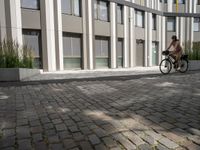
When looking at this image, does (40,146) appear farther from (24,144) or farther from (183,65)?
(183,65)

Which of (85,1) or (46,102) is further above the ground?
(85,1)

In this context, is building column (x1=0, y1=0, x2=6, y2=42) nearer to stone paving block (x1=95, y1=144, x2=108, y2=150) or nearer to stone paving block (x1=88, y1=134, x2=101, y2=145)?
stone paving block (x1=88, y1=134, x2=101, y2=145)

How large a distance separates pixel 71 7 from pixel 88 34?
2.60 meters

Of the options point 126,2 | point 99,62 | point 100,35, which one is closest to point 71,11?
point 100,35

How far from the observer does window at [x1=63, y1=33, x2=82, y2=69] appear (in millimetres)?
17578

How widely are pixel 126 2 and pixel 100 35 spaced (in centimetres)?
512

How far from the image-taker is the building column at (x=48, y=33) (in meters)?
16.0

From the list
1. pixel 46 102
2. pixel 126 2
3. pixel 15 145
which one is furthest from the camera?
pixel 126 2

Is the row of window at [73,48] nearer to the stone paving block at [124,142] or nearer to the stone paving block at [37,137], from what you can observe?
the stone paving block at [37,137]

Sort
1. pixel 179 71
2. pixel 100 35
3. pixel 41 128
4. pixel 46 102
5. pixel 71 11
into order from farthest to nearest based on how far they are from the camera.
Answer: pixel 100 35 → pixel 71 11 → pixel 179 71 → pixel 46 102 → pixel 41 128

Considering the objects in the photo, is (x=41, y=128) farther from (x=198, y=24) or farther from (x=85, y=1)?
(x=198, y=24)

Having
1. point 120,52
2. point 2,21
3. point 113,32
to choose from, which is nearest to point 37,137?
point 2,21

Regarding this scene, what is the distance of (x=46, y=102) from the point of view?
17.0 feet

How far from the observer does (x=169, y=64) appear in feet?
38.0
